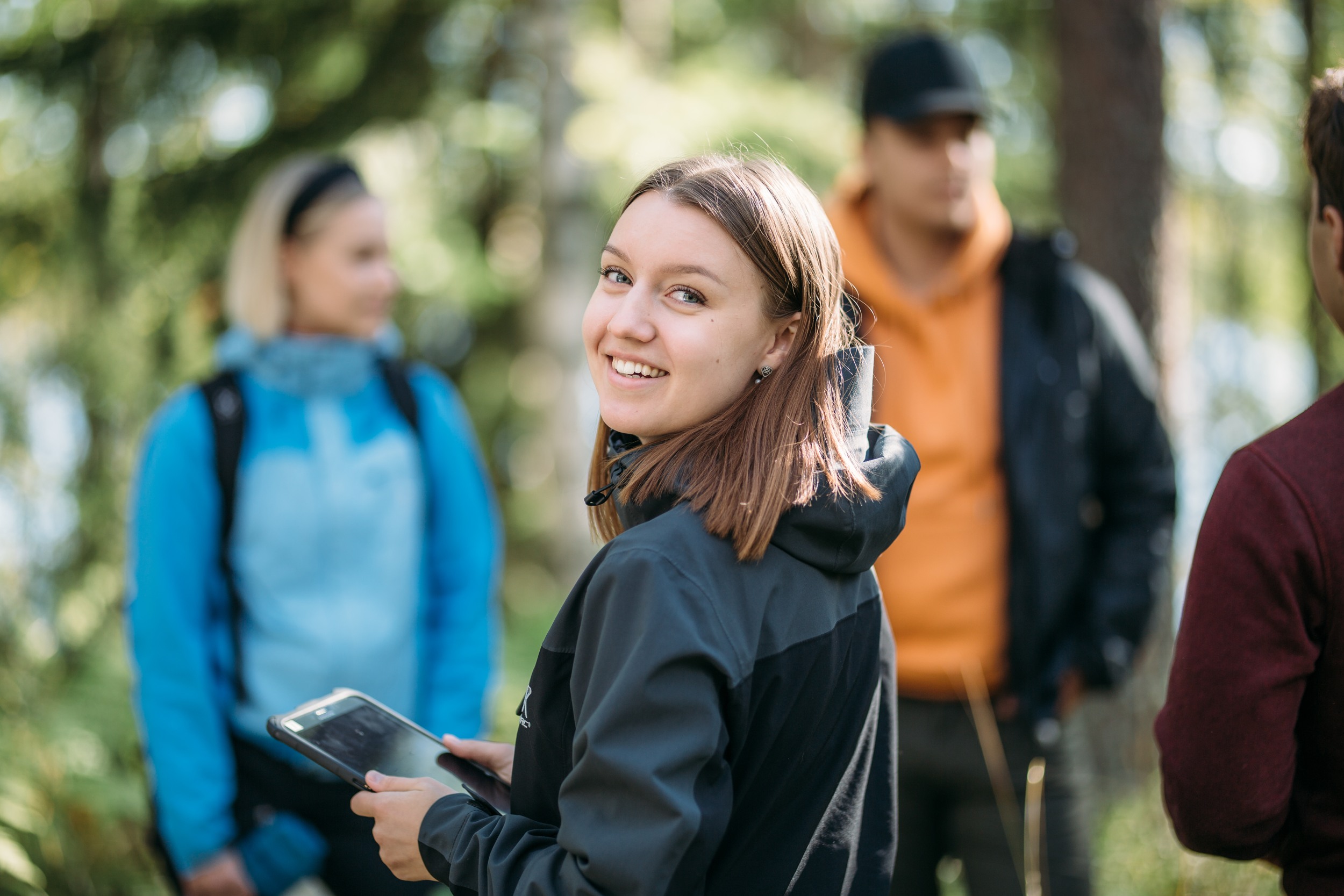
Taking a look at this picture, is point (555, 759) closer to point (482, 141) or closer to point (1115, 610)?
point (1115, 610)

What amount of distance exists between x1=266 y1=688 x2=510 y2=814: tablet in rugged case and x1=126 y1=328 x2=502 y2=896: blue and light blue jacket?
92 centimetres

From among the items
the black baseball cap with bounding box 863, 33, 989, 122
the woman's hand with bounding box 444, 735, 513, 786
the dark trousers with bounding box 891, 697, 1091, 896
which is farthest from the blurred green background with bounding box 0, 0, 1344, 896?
the woman's hand with bounding box 444, 735, 513, 786

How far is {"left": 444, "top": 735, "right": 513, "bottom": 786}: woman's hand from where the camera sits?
182 centimetres

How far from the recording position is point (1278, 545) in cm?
153

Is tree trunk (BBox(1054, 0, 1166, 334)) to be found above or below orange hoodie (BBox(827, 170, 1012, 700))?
above

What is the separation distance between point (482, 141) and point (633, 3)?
2444 millimetres

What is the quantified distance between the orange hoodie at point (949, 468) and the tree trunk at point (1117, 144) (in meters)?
1.76

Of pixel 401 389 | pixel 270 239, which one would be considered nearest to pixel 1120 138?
pixel 401 389

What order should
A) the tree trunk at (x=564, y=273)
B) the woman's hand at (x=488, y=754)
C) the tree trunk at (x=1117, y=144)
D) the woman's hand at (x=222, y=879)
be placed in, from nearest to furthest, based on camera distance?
the woman's hand at (x=488, y=754)
the woman's hand at (x=222, y=879)
the tree trunk at (x=1117, y=144)
the tree trunk at (x=564, y=273)

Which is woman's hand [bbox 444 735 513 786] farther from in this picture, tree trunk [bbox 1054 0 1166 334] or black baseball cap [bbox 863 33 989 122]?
tree trunk [bbox 1054 0 1166 334]

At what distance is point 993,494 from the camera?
2861 mm

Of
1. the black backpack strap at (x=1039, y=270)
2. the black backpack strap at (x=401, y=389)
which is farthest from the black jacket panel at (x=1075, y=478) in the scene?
the black backpack strap at (x=401, y=389)

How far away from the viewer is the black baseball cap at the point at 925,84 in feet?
9.62

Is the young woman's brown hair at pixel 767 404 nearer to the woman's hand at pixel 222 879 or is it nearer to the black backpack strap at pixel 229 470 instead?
the black backpack strap at pixel 229 470
